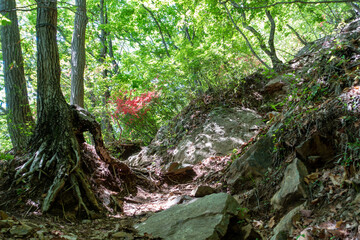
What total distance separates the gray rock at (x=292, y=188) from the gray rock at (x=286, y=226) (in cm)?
15

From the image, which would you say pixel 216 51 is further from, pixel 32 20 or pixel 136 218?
pixel 32 20

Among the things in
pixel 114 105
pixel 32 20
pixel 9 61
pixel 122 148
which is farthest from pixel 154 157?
pixel 32 20

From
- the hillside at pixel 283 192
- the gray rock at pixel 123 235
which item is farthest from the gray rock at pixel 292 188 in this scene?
the gray rock at pixel 123 235

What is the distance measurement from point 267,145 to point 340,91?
1286 millimetres

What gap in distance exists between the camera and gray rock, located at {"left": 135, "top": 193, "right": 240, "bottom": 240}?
8.36 ft

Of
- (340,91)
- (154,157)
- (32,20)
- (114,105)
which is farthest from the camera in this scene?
(32,20)

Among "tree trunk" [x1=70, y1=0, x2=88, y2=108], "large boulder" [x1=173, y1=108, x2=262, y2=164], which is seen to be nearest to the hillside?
"large boulder" [x1=173, y1=108, x2=262, y2=164]

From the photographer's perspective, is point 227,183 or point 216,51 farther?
point 216,51

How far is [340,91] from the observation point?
317 cm

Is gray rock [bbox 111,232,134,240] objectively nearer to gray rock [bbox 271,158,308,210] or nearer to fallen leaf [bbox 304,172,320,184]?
gray rock [bbox 271,158,308,210]

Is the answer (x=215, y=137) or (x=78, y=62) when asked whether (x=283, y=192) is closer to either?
(x=215, y=137)

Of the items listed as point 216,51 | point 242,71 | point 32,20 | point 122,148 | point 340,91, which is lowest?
point 340,91

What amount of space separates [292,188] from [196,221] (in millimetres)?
1169

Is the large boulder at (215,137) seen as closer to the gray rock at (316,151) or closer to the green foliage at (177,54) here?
the green foliage at (177,54)
